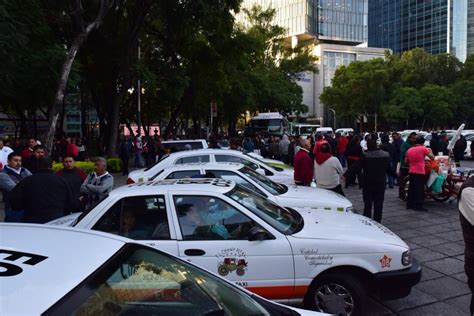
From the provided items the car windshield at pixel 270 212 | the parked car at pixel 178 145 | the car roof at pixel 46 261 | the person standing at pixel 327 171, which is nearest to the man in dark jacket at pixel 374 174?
the person standing at pixel 327 171

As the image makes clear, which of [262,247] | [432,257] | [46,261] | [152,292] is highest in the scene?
[46,261]

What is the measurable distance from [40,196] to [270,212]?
285cm

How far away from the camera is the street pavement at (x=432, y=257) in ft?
15.9

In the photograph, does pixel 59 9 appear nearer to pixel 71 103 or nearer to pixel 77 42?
pixel 77 42

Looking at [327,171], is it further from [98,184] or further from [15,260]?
[15,260]

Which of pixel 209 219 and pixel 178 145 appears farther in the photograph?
pixel 178 145

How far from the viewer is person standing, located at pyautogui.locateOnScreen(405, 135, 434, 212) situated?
32.3ft

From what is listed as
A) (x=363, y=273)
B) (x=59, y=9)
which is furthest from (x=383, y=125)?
(x=363, y=273)

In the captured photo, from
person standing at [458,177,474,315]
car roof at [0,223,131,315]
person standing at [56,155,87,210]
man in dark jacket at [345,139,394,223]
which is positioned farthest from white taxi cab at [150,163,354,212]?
car roof at [0,223,131,315]

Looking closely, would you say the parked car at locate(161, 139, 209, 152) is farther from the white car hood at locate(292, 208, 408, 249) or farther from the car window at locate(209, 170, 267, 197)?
the white car hood at locate(292, 208, 408, 249)

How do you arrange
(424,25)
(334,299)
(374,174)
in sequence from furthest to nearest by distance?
(424,25) < (374,174) < (334,299)

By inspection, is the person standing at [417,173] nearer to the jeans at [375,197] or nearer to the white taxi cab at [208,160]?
the jeans at [375,197]

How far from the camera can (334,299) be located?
4.32 meters

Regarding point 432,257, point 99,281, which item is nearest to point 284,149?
point 432,257
